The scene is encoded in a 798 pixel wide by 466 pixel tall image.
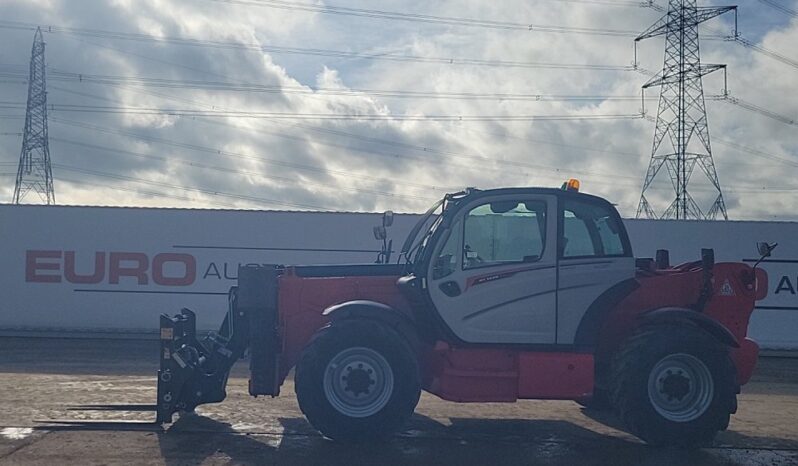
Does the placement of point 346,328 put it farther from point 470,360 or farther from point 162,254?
point 162,254

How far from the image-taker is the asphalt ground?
7238 mm

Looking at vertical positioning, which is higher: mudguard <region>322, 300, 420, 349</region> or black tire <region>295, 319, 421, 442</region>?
mudguard <region>322, 300, 420, 349</region>

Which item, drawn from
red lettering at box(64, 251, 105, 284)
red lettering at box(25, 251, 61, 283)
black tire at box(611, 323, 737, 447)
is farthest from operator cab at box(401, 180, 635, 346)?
red lettering at box(25, 251, 61, 283)

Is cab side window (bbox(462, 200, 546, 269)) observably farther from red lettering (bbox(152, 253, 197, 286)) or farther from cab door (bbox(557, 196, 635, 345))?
red lettering (bbox(152, 253, 197, 286))

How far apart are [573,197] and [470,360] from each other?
2.01 m

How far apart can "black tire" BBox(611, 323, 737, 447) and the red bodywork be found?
334 mm

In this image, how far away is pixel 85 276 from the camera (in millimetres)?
18594

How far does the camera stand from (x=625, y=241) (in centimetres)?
840

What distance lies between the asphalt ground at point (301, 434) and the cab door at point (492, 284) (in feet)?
3.74

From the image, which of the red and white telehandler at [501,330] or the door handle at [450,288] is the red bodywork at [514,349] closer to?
the red and white telehandler at [501,330]

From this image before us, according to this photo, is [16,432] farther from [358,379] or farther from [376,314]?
[376,314]

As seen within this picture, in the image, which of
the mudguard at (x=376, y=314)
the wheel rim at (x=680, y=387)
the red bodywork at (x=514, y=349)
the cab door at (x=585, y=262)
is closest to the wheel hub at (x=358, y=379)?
the mudguard at (x=376, y=314)

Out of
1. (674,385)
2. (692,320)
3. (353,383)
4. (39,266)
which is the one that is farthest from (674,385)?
(39,266)

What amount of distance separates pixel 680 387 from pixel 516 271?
1.98 m
